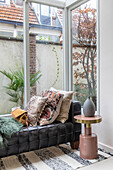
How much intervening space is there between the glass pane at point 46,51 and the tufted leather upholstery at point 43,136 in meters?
0.90

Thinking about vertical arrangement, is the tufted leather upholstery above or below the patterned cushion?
→ below

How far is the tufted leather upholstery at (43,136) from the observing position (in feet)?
7.34

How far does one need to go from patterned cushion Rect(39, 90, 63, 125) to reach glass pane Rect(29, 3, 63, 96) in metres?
0.68

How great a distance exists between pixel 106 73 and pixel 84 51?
2.40 feet

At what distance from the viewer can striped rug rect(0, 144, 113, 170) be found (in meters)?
2.25

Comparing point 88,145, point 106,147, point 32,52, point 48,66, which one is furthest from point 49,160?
point 32,52

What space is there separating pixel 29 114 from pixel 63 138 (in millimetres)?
593

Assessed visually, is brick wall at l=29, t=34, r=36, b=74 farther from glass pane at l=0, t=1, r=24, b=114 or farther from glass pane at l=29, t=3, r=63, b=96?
glass pane at l=0, t=1, r=24, b=114

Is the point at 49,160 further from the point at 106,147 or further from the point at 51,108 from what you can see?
the point at 106,147

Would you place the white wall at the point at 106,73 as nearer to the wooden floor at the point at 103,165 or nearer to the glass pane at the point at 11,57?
the wooden floor at the point at 103,165

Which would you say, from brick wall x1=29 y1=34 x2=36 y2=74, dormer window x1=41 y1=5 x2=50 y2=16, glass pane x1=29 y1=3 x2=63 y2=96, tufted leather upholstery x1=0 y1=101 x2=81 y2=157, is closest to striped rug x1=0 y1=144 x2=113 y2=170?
tufted leather upholstery x1=0 y1=101 x2=81 y2=157

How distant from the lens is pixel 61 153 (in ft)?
8.65

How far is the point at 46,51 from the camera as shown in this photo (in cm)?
350

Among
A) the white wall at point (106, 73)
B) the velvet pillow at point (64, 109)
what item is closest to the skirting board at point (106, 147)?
the white wall at point (106, 73)
